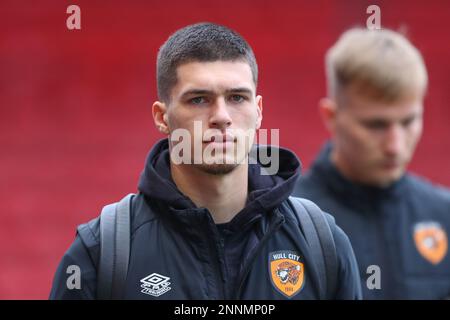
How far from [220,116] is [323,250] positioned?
418mm

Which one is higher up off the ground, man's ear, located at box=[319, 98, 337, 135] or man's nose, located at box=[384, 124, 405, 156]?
man's ear, located at box=[319, 98, 337, 135]

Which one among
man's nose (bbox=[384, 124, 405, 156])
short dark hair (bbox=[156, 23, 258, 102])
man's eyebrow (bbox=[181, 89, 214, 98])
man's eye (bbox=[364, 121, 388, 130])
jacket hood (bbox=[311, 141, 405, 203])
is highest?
short dark hair (bbox=[156, 23, 258, 102])

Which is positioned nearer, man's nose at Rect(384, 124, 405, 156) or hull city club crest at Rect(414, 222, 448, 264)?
man's nose at Rect(384, 124, 405, 156)

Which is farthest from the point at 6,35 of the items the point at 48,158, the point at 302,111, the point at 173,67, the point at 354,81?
the point at 354,81

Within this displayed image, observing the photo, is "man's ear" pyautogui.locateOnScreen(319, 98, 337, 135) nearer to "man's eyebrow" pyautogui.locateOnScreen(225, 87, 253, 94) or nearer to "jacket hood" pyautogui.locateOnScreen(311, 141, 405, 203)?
"man's eyebrow" pyautogui.locateOnScreen(225, 87, 253, 94)

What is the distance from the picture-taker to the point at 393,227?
10.9ft

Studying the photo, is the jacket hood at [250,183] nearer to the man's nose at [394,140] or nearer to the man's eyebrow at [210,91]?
the man's eyebrow at [210,91]

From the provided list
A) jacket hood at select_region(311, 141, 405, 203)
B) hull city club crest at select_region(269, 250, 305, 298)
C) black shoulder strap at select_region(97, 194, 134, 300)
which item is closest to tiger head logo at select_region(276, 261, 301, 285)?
hull city club crest at select_region(269, 250, 305, 298)

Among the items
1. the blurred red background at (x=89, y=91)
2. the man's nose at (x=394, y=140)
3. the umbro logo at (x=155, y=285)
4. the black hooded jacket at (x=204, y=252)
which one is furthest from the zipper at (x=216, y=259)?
the blurred red background at (x=89, y=91)

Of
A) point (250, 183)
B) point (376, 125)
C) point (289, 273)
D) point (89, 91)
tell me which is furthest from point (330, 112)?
point (89, 91)

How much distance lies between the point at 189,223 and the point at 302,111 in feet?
13.0

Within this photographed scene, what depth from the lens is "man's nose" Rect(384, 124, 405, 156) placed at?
5.88 feet

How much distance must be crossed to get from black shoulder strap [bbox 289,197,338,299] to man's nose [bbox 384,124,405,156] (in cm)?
69

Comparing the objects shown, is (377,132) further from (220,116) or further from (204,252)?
(204,252)
